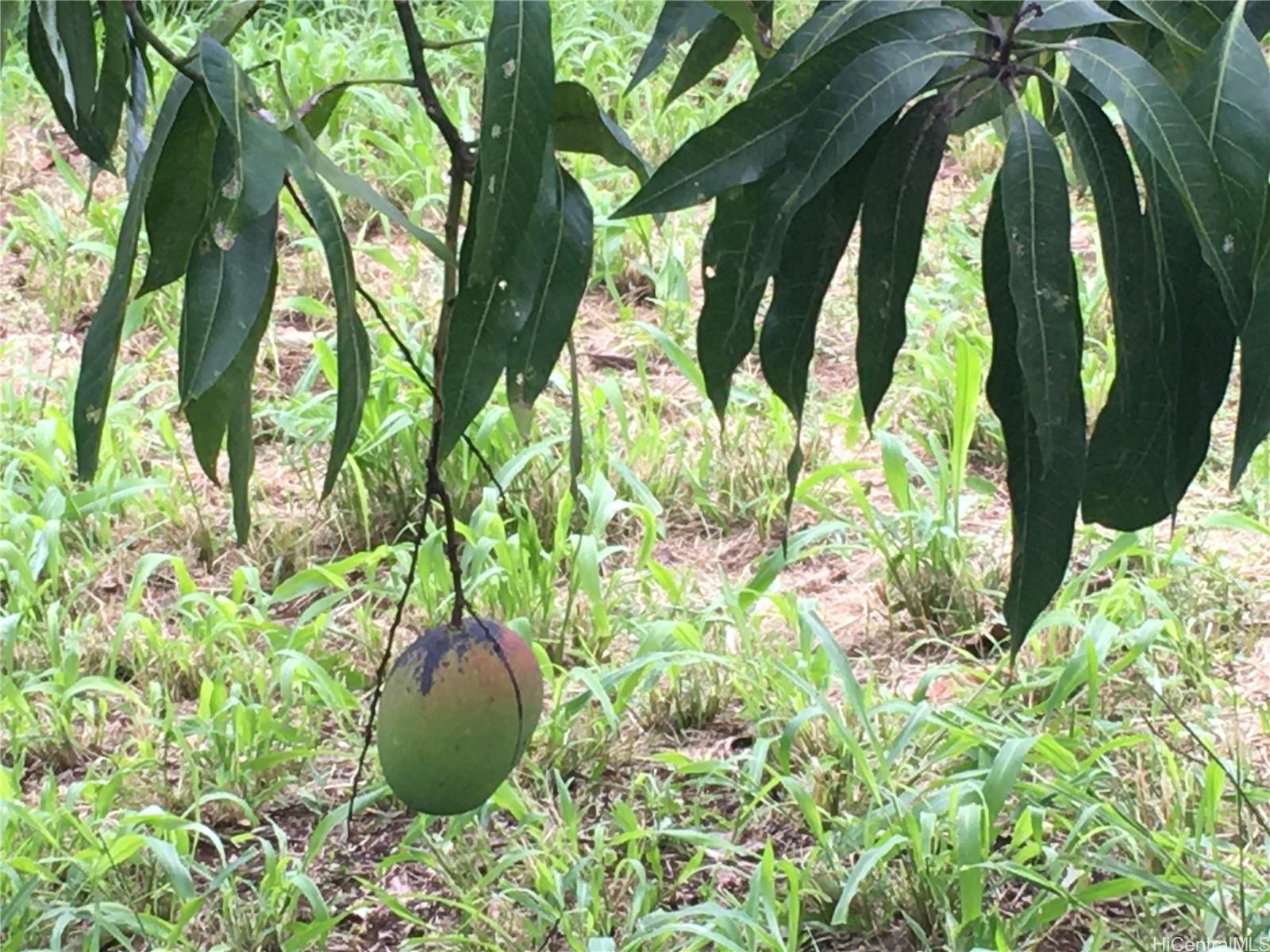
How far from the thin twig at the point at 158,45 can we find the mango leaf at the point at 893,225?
335 mm

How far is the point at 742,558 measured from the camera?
227cm

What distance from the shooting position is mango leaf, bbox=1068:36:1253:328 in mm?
743

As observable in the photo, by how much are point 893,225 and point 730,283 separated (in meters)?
0.09

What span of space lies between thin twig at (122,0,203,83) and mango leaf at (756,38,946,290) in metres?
0.29

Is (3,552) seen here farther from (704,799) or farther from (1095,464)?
(1095,464)

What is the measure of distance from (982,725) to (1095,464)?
952 millimetres

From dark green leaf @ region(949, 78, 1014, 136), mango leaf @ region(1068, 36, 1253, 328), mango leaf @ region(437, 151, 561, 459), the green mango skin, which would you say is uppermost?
dark green leaf @ region(949, 78, 1014, 136)

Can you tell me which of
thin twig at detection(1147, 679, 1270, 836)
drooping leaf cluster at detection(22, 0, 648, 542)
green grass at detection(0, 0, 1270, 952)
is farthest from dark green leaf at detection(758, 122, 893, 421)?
thin twig at detection(1147, 679, 1270, 836)

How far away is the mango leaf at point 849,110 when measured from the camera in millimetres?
774

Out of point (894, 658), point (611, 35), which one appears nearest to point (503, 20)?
point (894, 658)

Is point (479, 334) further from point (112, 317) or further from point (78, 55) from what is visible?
point (78, 55)

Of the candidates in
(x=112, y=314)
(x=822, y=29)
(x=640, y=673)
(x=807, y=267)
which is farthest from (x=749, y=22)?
(x=640, y=673)

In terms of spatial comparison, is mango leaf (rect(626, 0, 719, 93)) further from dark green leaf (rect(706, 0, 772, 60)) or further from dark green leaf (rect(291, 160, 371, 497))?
dark green leaf (rect(291, 160, 371, 497))

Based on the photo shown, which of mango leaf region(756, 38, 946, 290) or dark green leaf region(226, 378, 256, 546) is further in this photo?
dark green leaf region(226, 378, 256, 546)
